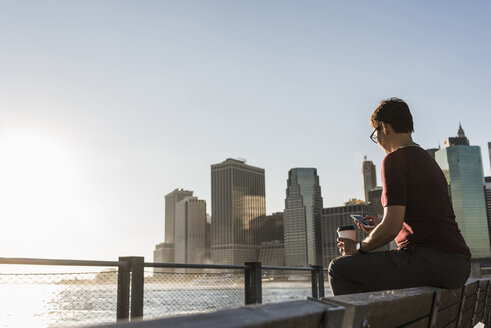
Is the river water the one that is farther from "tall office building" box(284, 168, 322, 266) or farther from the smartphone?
"tall office building" box(284, 168, 322, 266)

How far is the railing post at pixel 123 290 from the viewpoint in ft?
15.2

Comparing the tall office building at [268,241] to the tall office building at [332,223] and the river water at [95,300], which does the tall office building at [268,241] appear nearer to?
the tall office building at [332,223]

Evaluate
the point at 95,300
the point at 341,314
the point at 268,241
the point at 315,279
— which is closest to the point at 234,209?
the point at 268,241

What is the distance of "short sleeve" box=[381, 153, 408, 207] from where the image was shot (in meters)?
2.71

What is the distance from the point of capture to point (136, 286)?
4691mm

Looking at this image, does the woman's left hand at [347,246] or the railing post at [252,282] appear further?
the railing post at [252,282]

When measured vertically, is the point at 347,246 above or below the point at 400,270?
above

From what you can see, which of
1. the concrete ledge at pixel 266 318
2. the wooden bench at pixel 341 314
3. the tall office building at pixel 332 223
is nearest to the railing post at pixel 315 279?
the wooden bench at pixel 341 314

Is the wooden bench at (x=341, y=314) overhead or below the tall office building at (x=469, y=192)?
below

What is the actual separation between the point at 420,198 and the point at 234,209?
178 m

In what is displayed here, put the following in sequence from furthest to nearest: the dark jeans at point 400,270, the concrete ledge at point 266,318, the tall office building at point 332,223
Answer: the tall office building at point 332,223 < the dark jeans at point 400,270 < the concrete ledge at point 266,318

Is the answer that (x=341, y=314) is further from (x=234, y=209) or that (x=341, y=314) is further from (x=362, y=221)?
(x=234, y=209)

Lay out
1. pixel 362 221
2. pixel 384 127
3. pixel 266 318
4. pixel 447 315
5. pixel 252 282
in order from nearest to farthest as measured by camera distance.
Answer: pixel 266 318
pixel 447 315
pixel 384 127
pixel 362 221
pixel 252 282

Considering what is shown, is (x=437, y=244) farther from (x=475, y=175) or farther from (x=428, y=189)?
(x=475, y=175)
